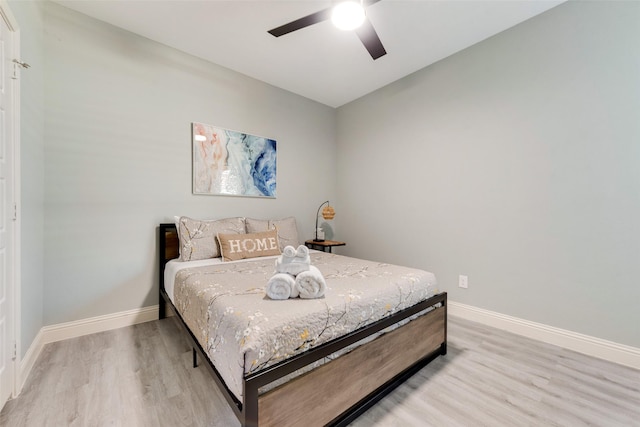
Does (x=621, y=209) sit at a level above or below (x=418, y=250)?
above

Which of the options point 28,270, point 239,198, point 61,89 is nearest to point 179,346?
point 28,270

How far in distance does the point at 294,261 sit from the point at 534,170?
2259mm

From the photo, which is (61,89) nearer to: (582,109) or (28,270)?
(28,270)

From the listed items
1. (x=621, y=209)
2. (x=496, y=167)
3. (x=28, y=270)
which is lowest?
(x=28, y=270)

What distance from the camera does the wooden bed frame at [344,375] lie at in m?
1.04

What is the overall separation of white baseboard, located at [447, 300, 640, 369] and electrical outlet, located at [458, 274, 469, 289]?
0.20 metres

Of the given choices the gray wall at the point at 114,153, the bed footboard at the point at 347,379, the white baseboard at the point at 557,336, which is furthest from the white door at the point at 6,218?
the white baseboard at the point at 557,336

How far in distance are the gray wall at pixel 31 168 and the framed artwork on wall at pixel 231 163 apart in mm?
1151

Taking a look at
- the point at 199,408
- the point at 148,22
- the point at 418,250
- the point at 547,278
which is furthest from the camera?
the point at 418,250

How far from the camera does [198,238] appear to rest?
8.26ft

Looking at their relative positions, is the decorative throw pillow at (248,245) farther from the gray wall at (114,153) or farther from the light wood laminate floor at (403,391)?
the light wood laminate floor at (403,391)

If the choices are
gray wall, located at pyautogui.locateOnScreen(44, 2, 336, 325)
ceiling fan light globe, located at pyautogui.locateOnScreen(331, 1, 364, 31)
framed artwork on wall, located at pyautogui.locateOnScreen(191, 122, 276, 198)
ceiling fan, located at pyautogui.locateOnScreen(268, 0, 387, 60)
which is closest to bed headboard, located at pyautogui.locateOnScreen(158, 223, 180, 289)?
gray wall, located at pyautogui.locateOnScreen(44, 2, 336, 325)

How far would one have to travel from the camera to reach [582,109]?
2.06 meters

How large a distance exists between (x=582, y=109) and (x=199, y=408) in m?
3.37
